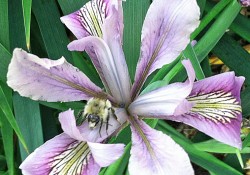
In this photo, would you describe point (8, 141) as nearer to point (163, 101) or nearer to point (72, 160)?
point (72, 160)

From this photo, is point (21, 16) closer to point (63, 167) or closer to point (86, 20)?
point (86, 20)

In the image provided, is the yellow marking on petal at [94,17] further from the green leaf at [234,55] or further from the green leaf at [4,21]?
the green leaf at [234,55]

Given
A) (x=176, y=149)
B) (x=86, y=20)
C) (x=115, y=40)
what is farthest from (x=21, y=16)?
(x=176, y=149)

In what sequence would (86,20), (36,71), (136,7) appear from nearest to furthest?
(36,71) → (86,20) → (136,7)

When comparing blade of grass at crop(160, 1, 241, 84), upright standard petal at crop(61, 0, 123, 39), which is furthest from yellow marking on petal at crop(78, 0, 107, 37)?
blade of grass at crop(160, 1, 241, 84)

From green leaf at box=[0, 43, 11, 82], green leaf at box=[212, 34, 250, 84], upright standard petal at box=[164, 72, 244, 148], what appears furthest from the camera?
green leaf at box=[212, 34, 250, 84]

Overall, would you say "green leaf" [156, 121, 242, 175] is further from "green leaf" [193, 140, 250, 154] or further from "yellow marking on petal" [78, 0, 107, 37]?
"yellow marking on petal" [78, 0, 107, 37]

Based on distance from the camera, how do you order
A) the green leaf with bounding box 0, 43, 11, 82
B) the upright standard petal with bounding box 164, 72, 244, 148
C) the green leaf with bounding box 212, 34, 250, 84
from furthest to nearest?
the green leaf with bounding box 212, 34, 250, 84, the green leaf with bounding box 0, 43, 11, 82, the upright standard petal with bounding box 164, 72, 244, 148
